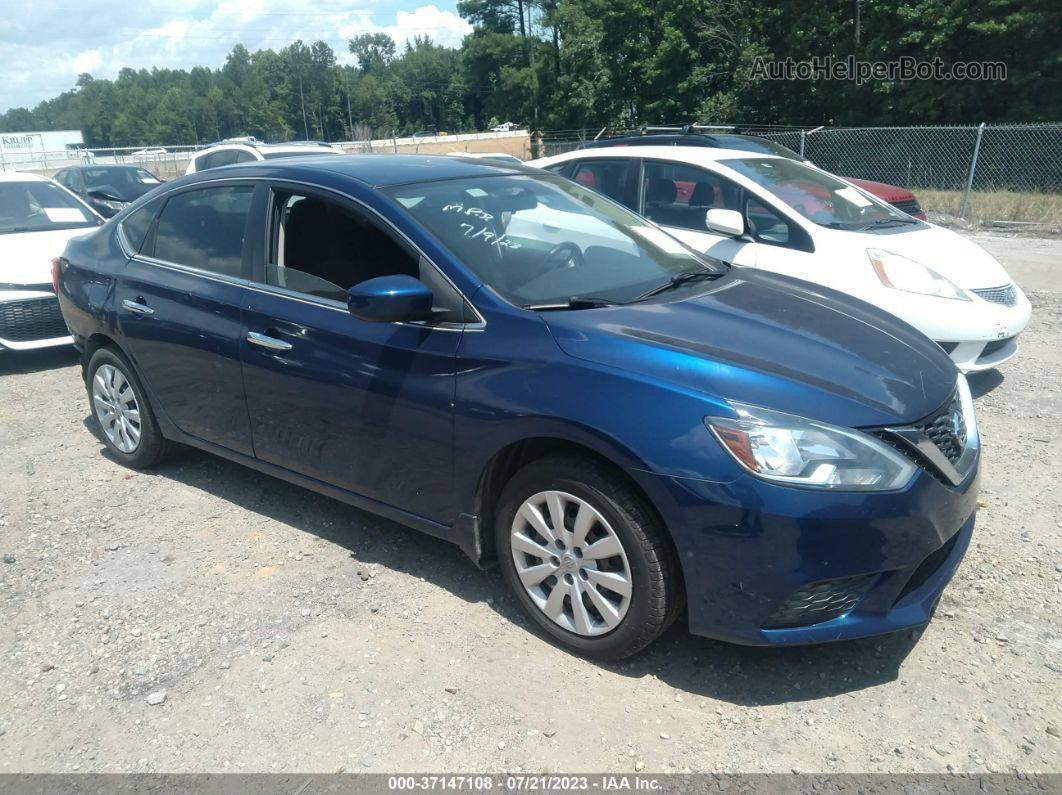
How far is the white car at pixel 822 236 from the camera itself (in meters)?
5.77

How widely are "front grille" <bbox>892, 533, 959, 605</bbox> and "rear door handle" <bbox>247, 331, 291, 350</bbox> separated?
2.66m

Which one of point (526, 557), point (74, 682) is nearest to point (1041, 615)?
point (526, 557)

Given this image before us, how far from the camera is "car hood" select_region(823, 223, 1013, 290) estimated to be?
19.8 ft

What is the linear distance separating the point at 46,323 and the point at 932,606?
23.5ft

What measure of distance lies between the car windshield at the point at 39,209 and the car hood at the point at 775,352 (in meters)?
6.99

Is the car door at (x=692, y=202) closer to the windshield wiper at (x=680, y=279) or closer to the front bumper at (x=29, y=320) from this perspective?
the windshield wiper at (x=680, y=279)

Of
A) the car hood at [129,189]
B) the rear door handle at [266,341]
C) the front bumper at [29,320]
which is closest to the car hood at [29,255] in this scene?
the front bumper at [29,320]

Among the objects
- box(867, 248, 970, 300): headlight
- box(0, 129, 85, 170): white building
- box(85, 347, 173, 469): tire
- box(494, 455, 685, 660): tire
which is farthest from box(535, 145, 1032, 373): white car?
box(0, 129, 85, 170): white building

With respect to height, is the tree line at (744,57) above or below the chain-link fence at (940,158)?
above

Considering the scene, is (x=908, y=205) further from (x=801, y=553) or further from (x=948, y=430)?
(x=801, y=553)

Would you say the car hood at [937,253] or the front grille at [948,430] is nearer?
the front grille at [948,430]

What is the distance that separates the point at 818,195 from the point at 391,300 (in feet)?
15.6

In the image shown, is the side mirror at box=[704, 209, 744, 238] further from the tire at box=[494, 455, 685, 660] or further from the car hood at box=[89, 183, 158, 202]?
the car hood at box=[89, 183, 158, 202]

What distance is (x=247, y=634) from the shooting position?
134 inches
